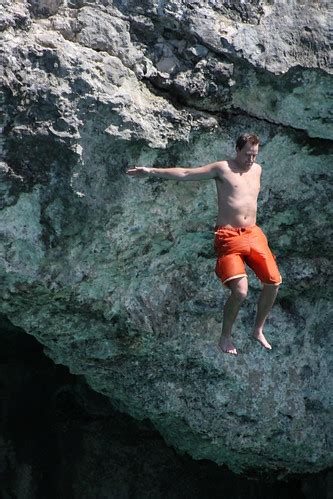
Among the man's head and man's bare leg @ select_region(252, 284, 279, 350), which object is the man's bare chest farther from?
man's bare leg @ select_region(252, 284, 279, 350)

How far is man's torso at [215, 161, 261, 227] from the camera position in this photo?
6277 mm

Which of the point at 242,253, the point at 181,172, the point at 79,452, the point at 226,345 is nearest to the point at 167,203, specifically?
the point at 181,172

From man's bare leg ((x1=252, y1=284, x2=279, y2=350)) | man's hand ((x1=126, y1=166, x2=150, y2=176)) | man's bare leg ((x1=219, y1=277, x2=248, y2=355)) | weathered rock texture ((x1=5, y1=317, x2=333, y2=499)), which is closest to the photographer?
man's hand ((x1=126, y1=166, x2=150, y2=176))

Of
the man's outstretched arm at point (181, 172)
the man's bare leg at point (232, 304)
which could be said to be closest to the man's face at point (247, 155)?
the man's outstretched arm at point (181, 172)

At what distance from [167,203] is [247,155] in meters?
0.81

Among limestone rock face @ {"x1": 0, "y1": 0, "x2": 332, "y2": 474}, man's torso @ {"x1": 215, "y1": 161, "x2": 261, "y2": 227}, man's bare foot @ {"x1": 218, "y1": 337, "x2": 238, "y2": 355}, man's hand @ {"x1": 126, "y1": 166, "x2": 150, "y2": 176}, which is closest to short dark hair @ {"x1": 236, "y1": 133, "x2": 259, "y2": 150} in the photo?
man's torso @ {"x1": 215, "y1": 161, "x2": 261, "y2": 227}

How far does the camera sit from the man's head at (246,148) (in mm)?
6160

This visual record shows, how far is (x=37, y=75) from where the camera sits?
20.2 feet

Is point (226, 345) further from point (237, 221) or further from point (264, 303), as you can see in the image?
point (237, 221)

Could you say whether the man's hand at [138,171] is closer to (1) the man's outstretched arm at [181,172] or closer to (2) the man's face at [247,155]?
(1) the man's outstretched arm at [181,172]

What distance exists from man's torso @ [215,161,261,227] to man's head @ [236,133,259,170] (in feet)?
0.25

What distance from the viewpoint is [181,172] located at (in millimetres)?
6176

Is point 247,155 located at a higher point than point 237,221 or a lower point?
higher

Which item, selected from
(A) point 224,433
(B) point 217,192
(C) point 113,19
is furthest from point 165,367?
(C) point 113,19
